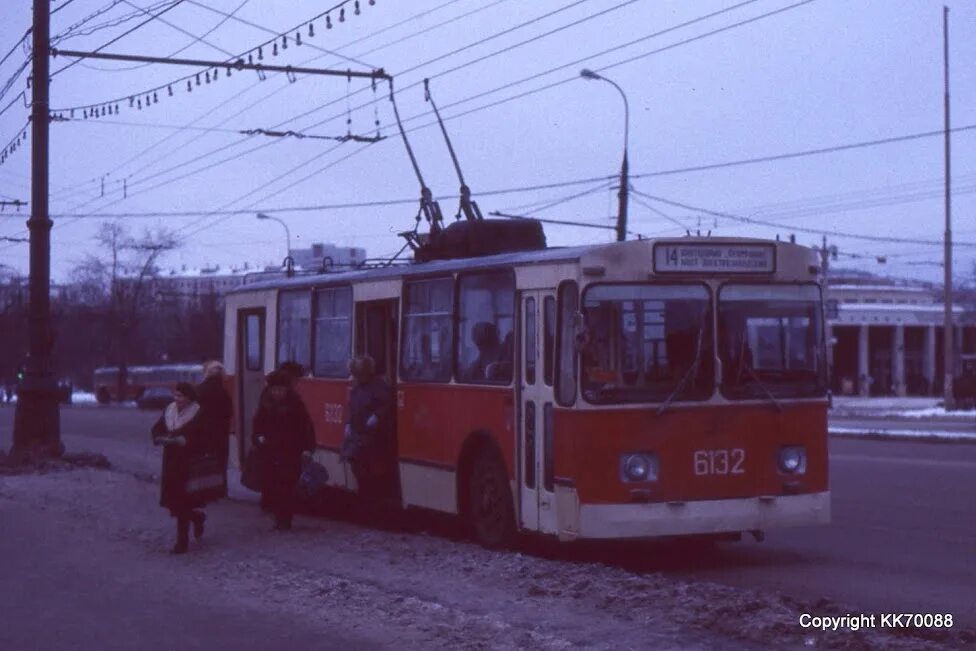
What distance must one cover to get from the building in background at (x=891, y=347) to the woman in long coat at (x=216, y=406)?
→ 227 ft

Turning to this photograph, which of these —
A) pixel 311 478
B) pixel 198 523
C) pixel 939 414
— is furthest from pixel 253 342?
pixel 939 414

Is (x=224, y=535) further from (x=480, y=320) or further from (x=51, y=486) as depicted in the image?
(x=51, y=486)

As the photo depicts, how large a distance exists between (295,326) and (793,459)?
26.1 ft

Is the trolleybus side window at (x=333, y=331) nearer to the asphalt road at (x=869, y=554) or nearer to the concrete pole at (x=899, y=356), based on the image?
the asphalt road at (x=869, y=554)

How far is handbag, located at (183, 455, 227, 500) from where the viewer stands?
14.5 m

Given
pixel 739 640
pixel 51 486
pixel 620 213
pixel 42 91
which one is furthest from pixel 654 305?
pixel 620 213

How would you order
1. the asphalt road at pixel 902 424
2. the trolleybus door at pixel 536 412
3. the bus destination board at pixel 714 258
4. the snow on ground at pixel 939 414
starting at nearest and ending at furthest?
the bus destination board at pixel 714 258
the trolleybus door at pixel 536 412
the asphalt road at pixel 902 424
the snow on ground at pixel 939 414

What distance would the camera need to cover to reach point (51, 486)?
854 inches

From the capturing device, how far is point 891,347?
9238 cm

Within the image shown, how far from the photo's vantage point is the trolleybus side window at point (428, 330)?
1535 cm

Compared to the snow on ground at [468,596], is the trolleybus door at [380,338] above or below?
above

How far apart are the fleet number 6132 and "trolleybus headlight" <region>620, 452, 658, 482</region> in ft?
1.21

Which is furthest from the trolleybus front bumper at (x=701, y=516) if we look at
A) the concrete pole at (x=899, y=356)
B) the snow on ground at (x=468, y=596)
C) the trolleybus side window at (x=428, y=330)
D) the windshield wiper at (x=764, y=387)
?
the concrete pole at (x=899, y=356)

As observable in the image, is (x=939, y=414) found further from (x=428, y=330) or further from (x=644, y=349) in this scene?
(x=644, y=349)
